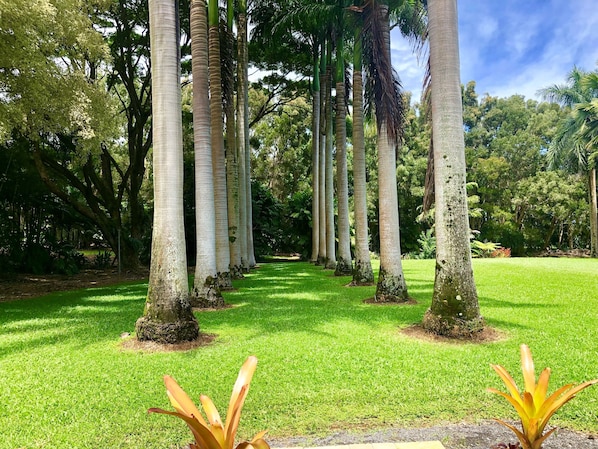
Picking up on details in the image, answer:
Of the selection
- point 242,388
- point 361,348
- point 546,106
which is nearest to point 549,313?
point 361,348

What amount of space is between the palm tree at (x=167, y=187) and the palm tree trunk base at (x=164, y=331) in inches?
0.7

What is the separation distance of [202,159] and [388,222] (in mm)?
4344

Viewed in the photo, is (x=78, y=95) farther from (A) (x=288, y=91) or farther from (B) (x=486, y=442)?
(A) (x=288, y=91)

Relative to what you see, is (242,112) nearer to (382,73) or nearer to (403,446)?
(382,73)

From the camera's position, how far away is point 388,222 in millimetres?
9219

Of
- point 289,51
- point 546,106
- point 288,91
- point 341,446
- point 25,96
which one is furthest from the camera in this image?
point 546,106

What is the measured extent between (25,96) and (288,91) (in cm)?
1728

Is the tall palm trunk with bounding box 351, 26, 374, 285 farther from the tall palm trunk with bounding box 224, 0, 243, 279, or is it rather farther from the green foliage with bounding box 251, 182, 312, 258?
the green foliage with bounding box 251, 182, 312, 258

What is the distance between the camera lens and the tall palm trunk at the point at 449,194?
633cm

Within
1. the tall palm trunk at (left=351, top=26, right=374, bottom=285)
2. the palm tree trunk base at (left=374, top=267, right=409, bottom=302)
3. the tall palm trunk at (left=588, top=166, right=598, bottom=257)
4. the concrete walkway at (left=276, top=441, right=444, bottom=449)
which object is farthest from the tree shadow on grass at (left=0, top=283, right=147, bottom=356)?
the tall palm trunk at (left=588, top=166, right=598, bottom=257)

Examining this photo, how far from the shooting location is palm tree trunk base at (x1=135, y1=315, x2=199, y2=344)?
20.7 feet

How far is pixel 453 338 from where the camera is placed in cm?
621

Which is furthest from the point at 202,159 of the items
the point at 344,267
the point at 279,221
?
the point at 279,221

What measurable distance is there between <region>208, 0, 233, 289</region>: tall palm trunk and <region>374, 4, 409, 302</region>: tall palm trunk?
4647 mm
